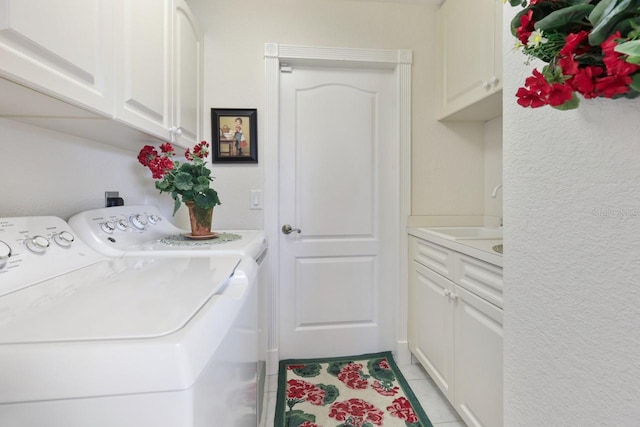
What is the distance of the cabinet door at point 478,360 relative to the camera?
1.12 metres

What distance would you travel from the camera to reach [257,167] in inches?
74.5

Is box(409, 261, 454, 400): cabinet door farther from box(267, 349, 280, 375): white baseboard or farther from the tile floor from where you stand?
box(267, 349, 280, 375): white baseboard

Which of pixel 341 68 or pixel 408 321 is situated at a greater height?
pixel 341 68

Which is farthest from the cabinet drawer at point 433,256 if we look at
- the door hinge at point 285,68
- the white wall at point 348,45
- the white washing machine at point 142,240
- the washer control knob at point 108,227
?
the washer control knob at point 108,227

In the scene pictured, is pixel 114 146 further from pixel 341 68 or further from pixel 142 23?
pixel 341 68

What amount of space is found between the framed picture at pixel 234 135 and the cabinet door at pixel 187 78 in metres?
0.12

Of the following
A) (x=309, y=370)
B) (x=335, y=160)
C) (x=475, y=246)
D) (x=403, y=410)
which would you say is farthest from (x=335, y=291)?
(x=475, y=246)

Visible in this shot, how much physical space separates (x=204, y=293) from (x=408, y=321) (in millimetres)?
1706

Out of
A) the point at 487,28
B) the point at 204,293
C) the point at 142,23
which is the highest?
the point at 487,28

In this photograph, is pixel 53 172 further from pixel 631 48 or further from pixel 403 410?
pixel 403 410

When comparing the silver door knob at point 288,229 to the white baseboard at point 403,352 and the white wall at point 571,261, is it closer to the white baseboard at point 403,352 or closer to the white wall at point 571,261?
the white baseboard at point 403,352

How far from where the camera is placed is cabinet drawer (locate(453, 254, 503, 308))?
110 centimetres

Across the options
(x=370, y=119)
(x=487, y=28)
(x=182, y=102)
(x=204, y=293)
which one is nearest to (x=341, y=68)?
(x=370, y=119)

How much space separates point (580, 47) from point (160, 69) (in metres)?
1.42
